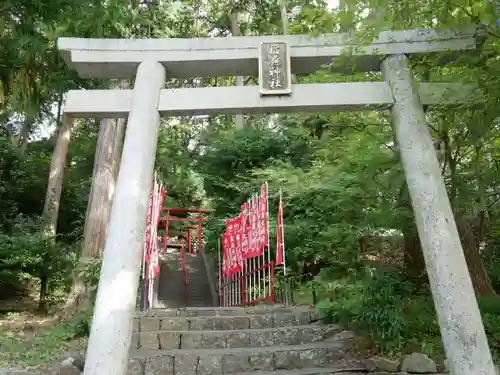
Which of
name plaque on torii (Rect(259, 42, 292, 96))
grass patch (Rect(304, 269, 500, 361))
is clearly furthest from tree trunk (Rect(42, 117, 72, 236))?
name plaque on torii (Rect(259, 42, 292, 96))

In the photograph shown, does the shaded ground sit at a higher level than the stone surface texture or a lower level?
higher

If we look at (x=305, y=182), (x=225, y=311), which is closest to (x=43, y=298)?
(x=225, y=311)

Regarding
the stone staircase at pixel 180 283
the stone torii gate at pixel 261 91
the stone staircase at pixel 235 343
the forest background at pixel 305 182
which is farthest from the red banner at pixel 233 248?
the stone torii gate at pixel 261 91

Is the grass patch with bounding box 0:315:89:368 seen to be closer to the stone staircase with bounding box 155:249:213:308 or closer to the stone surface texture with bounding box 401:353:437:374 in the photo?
the stone staircase with bounding box 155:249:213:308

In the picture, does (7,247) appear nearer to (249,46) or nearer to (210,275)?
(210,275)

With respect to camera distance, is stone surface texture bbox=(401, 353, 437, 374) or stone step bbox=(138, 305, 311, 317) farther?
stone step bbox=(138, 305, 311, 317)

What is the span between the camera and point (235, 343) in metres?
5.84

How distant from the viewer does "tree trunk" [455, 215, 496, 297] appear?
6023 millimetres

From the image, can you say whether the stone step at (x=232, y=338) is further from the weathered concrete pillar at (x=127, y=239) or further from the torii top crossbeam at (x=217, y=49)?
the torii top crossbeam at (x=217, y=49)

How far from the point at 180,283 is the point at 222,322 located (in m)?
6.57

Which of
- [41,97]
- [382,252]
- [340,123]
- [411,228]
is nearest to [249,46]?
[340,123]

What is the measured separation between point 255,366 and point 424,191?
8.82ft

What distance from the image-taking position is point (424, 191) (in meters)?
4.31

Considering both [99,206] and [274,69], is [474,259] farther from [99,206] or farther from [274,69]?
[99,206]
